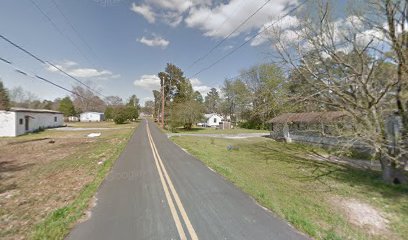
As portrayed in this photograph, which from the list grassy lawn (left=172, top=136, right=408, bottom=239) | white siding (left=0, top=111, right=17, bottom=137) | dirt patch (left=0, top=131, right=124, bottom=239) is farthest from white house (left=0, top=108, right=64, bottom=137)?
grassy lawn (left=172, top=136, right=408, bottom=239)

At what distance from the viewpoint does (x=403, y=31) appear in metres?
7.71

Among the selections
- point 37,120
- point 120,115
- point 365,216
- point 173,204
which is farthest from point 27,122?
point 365,216

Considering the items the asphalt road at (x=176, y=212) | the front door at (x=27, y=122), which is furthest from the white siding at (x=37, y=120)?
the asphalt road at (x=176, y=212)

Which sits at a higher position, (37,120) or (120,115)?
(120,115)

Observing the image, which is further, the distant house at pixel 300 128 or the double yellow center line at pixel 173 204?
the distant house at pixel 300 128

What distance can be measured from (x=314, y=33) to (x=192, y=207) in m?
9.50

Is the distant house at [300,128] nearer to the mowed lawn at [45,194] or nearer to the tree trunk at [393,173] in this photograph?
the tree trunk at [393,173]

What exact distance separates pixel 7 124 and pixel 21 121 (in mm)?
2171

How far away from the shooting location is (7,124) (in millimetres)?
26547

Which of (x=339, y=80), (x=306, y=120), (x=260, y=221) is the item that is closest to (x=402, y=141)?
(x=339, y=80)

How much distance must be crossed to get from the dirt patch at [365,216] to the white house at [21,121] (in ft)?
111

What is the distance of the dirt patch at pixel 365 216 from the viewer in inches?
197

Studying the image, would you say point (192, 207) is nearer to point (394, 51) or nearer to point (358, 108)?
point (358, 108)

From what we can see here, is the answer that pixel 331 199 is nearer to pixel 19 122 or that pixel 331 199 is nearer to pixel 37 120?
pixel 19 122
